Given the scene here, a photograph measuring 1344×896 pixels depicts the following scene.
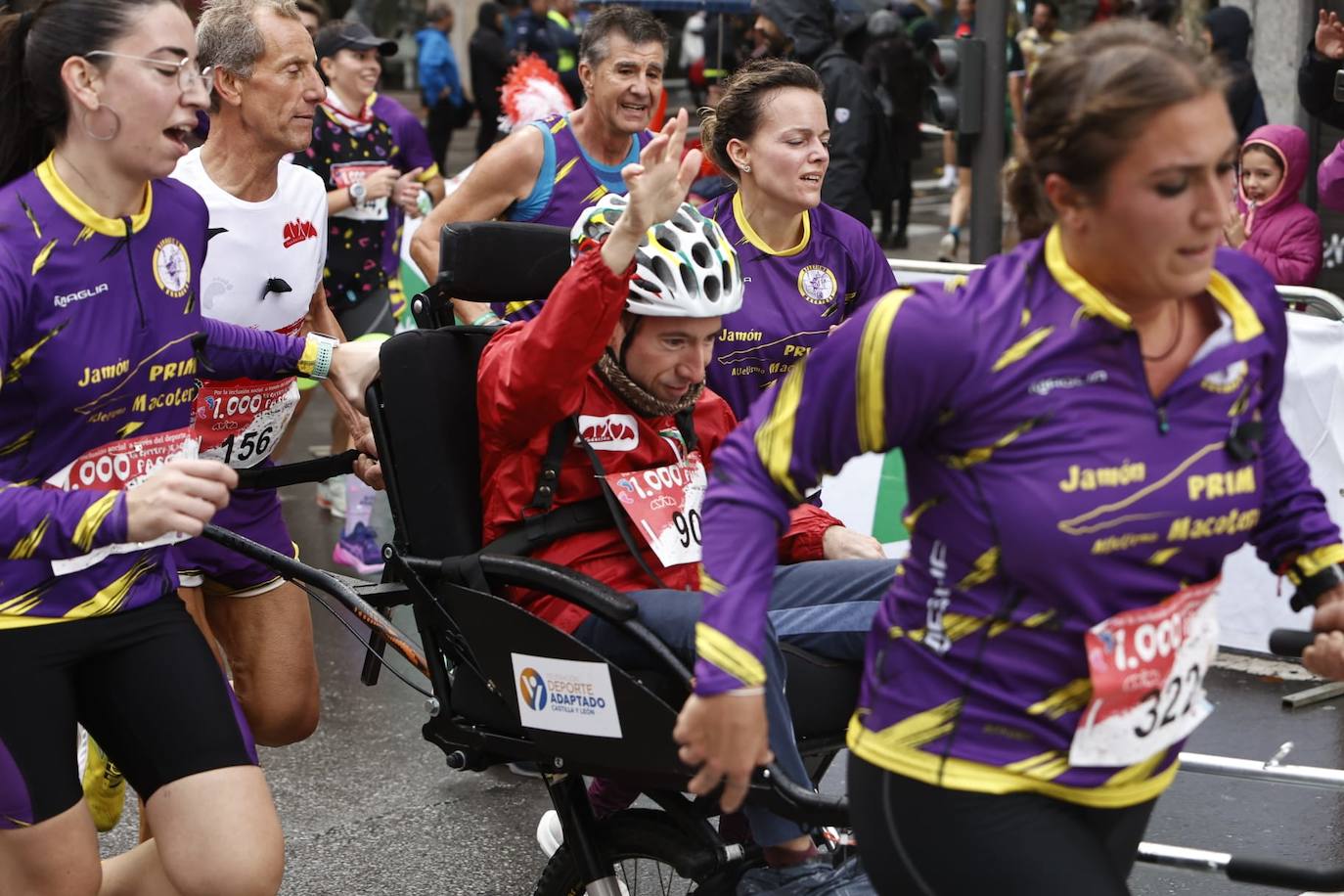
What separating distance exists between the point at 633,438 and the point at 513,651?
54 cm

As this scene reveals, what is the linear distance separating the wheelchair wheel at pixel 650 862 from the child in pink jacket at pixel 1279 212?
4967 millimetres

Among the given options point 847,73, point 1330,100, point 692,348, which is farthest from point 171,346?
point 847,73

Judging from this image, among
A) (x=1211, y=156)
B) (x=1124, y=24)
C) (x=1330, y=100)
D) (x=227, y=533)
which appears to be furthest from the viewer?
(x=1330, y=100)

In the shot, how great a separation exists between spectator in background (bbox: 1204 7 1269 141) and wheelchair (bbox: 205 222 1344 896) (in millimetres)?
Result: 7182

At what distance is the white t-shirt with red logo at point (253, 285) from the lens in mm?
4453

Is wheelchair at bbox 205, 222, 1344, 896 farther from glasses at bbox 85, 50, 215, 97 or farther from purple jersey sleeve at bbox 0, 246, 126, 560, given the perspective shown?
purple jersey sleeve at bbox 0, 246, 126, 560

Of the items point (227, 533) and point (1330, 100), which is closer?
point (227, 533)

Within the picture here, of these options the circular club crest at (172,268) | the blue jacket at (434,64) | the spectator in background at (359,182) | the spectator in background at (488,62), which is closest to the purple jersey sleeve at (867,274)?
the circular club crest at (172,268)

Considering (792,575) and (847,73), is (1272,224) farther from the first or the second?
(792,575)

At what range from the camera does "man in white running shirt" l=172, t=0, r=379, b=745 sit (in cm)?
444

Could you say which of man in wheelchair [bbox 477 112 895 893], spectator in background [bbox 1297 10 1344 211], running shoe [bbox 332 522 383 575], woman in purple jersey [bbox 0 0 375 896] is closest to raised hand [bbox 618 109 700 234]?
man in wheelchair [bbox 477 112 895 893]

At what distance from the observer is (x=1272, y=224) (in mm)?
7895

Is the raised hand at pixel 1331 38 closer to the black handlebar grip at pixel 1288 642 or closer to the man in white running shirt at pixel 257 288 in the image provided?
the man in white running shirt at pixel 257 288

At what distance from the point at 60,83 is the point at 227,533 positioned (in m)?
1.01
